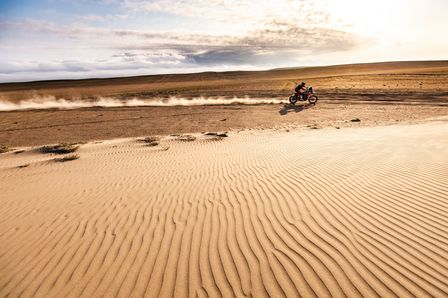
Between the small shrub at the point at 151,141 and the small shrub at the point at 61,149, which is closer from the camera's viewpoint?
the small shrub at the point at 61,149

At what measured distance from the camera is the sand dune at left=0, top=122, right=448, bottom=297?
288 cm

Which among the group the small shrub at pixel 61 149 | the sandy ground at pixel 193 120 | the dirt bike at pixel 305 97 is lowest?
the sandy ground at pixel 193 120

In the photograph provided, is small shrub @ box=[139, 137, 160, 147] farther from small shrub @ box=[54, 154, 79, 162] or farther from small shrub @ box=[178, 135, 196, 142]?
small shrub @ box=[54, 154, 79, 162]

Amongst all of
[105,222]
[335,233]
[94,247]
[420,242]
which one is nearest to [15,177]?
[105,222]

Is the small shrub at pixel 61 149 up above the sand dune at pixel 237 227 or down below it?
below

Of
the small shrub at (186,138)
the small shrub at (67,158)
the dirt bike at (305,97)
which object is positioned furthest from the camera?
the dirt bike at (305,97)

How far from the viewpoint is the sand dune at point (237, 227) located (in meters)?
2.88

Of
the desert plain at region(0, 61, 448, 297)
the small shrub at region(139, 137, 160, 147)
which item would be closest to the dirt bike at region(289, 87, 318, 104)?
the desert plain at region(0, 61, 448, 297)

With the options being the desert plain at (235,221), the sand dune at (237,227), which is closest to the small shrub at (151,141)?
the desert plain at (235,221)

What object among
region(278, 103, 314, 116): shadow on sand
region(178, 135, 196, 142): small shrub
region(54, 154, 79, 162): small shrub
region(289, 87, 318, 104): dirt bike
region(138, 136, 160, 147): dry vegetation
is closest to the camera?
region(54, 154, 79, 162): small shrub

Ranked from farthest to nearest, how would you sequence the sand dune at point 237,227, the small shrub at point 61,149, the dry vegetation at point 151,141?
the dry vegetation at point 151,141 < the small shrub at point 61,149 < the sand dune at point 237,227

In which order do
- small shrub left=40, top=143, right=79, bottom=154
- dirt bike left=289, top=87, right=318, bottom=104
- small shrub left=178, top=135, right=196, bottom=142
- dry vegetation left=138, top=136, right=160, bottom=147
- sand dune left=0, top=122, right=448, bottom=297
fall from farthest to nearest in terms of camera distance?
dirt bike left=289, top=87, right=318, bottom=104 → small shrub left=178, top=135, right=196, bottom=142 → dry vegetation left=138, top=136, right=160, bottom=147 → small shrub left=40, top=143, right=79, bottom=154 → sand dune left=0, top=122, right=448, bottom=297

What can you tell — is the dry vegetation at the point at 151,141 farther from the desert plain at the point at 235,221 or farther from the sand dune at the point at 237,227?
the sand dune at the point at 237,227

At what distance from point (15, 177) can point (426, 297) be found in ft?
26.6
